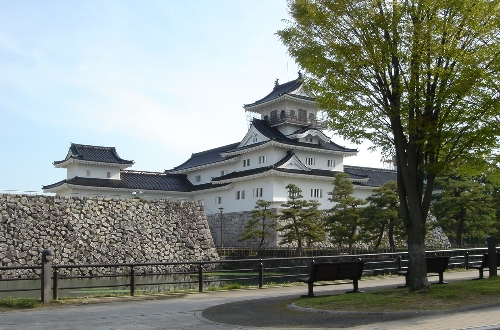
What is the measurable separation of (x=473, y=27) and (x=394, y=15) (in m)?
1.67

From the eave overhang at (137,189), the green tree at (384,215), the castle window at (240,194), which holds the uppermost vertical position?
the eave overhang at (137,189)

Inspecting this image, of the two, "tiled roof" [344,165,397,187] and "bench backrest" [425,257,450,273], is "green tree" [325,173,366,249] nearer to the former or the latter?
"tiled roof" [344,165,397,187]

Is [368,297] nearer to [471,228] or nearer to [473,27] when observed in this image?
[473,27]

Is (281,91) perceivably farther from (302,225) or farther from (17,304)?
(17,304)

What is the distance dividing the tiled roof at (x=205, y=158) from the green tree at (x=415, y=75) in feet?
117

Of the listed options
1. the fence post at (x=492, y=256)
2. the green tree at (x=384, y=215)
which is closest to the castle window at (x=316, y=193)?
the green tree at (x=384, y=215)

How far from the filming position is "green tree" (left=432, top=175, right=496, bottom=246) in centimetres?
3481

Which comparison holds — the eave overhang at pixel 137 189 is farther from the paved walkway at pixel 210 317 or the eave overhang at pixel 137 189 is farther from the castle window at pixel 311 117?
the paved walkway at pixel 210 317

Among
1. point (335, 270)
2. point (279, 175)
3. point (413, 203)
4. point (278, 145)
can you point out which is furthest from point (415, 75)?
point (278, 145)

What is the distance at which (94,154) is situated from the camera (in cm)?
4469

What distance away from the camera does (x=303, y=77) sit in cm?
1348

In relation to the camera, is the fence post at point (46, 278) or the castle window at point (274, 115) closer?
the fence post at point (46, 278)

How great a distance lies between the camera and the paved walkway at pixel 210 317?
835 centimetres

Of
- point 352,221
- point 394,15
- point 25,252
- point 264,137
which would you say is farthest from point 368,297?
point 264,137
